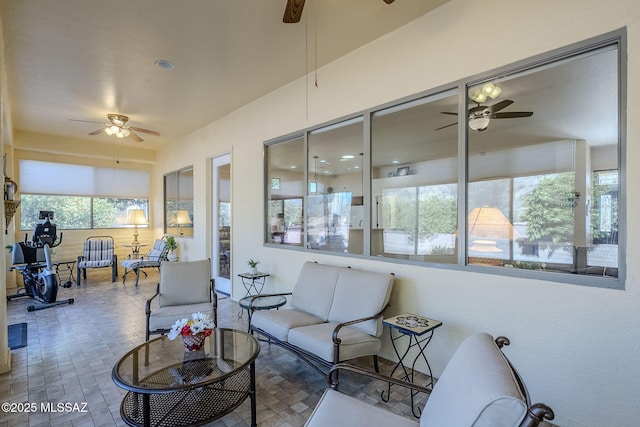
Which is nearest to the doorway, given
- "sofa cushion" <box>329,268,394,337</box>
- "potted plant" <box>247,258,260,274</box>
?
"potted plant" <box>247,258,260,274</box>

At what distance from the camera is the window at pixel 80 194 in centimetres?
673

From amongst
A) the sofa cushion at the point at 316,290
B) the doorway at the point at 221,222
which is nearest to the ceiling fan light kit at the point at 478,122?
the sofa cushion at the point at 316,290

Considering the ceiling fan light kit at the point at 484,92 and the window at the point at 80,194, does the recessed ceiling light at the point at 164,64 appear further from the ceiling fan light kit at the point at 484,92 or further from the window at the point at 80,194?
the window at the point at 80,194

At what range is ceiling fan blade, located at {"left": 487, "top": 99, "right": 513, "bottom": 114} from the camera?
3.09m

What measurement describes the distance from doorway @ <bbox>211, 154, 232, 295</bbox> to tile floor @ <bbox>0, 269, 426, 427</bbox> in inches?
63.8

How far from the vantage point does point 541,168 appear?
16.0 ft

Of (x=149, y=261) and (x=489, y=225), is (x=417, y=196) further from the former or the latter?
(x=149, y=261)

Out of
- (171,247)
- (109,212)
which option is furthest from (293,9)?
(109,212)

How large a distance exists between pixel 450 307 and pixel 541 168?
3.54 m

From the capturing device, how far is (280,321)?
289 centimetres

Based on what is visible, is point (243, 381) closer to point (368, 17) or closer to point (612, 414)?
point (612, 414)

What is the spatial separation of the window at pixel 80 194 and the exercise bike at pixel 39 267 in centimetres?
165

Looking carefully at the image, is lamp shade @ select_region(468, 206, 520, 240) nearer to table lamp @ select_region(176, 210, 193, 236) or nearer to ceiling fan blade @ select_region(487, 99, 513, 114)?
ceiling fan blade @ select_region(487, 99, 513, 114)

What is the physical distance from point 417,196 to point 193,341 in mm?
3571
